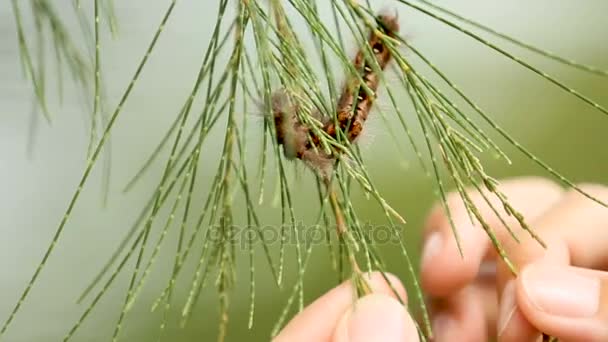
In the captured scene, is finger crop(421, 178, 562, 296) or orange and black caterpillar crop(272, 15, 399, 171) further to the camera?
finger crop(421, 178, 562, 296)

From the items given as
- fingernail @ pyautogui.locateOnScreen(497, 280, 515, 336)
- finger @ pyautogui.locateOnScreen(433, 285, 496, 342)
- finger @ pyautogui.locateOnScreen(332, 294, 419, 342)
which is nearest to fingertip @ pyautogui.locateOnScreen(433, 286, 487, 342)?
finger @ pyautogui.locateOnScreen(433, 285, 496, 342)

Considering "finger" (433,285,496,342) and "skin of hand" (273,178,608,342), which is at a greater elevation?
"skin of hand" (273,178,608,342)

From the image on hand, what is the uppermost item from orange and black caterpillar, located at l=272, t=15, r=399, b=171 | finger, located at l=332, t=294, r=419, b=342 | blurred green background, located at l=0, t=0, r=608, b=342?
orange and black caterpillar, located at l=272, t=15, r=399, b=171

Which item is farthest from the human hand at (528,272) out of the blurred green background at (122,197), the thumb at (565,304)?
the blurred green background at (122,197)

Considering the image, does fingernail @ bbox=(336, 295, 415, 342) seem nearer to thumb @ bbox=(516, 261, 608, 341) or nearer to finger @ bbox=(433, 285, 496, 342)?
thumb @ bbox=(516, 261, 608, 341)

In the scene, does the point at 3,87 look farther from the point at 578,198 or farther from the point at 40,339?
the point at 578,198

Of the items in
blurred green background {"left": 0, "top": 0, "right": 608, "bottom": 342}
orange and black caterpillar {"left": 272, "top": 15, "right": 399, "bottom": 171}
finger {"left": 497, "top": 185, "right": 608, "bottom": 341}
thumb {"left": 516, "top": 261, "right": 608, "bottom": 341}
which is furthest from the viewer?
blurred green background {"left": 0, "top": 0, "right": 608, "bottom": 342}

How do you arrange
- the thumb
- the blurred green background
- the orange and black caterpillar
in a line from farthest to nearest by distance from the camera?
the blurred green background < the thumb < the orange and black caterpillar
